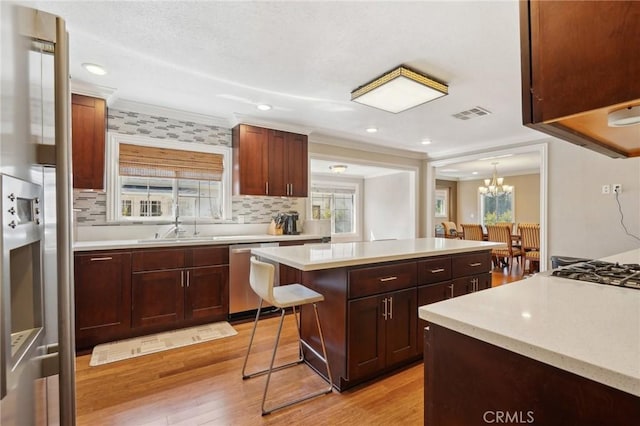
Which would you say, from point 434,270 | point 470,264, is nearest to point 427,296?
point 434,270

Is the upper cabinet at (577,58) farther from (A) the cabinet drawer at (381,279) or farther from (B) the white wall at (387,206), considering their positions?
(B) the white wall at (387,206)

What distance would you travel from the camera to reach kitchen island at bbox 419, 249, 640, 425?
588mm

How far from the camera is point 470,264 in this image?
257cm

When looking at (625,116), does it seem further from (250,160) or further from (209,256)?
(250,160)

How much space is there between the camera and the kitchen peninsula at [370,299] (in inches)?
74.2

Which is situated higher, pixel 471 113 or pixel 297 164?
pixel 471 113

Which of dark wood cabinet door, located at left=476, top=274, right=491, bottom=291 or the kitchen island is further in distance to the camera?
dark wood cabinet door, located at left=476, top=274, right=491, bottom=291

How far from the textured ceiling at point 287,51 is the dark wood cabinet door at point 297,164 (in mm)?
495

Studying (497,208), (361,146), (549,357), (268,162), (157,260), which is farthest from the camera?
(497,208)

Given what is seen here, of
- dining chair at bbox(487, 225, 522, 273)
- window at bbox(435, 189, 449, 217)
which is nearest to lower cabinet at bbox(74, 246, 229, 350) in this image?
dining chair at bbox(487, 225, 522, 273)

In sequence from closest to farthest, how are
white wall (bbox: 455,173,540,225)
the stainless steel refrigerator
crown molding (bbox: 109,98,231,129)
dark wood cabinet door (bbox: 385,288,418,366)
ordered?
the stainless steel refrigerator < dark wood cabinet door (bbox: 385,288,418,366) < crown molding (bbox: 109,98,231,129) < white wall (bbox: 455,173,540,225)

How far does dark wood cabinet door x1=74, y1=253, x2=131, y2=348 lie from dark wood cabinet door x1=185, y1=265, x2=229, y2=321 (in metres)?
0.52

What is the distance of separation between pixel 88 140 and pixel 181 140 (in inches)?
36.1

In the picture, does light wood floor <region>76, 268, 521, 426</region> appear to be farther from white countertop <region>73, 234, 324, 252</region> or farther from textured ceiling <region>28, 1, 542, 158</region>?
textured ceiling <region>28, 1, 542, 158</region>
